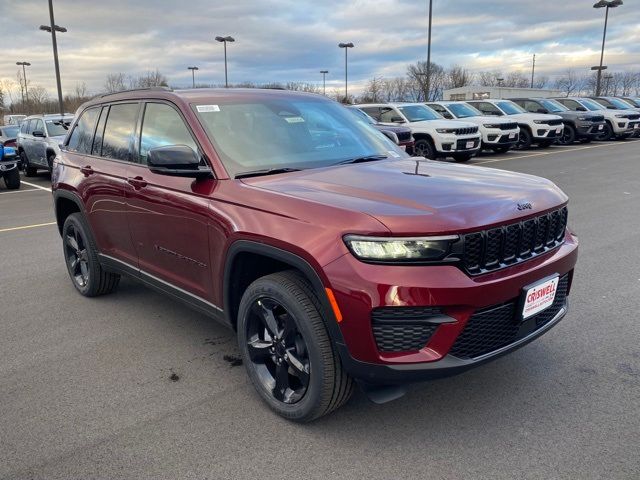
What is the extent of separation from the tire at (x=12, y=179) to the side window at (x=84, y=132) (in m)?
9.61

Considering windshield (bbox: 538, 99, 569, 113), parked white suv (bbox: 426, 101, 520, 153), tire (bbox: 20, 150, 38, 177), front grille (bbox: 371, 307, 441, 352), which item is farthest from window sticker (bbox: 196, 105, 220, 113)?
windshield (bbox: 538, 99, 569, 113)

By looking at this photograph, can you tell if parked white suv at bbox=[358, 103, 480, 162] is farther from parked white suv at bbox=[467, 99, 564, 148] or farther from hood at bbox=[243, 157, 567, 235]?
hood at bbox=[243, 157, 567, 235]

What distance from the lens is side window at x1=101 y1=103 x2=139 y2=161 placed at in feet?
13.7

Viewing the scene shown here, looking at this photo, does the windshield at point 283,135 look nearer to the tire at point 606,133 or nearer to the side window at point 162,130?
the side window at point 162,130

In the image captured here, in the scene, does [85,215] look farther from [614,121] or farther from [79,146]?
[614,121]

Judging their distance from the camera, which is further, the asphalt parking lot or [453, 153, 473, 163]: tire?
[453, 153, 473, 163]: tire

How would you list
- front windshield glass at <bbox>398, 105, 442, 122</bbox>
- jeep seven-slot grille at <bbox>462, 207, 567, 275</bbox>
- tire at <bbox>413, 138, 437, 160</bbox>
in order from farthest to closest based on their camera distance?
front windshield glass at <bbox>398, 105, 442, 122</bbox> → tire at <bbox>413, 138, 437, 160</bbox> → jeep seven-slot grille at <bbox>462, 207, 567, 275</bbox>

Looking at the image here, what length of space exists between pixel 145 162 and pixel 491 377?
109 inches

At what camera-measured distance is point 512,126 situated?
18.1 m

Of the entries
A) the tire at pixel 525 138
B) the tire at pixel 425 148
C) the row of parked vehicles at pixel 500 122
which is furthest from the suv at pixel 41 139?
the tire at pixel 525 138

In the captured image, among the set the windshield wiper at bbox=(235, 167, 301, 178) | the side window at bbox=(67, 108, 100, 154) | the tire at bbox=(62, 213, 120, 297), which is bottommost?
the tire at bbox=(62, 213, 120, 297)

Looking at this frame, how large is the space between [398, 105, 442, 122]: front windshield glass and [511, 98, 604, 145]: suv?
21.4ft

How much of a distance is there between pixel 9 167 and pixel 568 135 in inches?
775

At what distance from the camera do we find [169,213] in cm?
357
